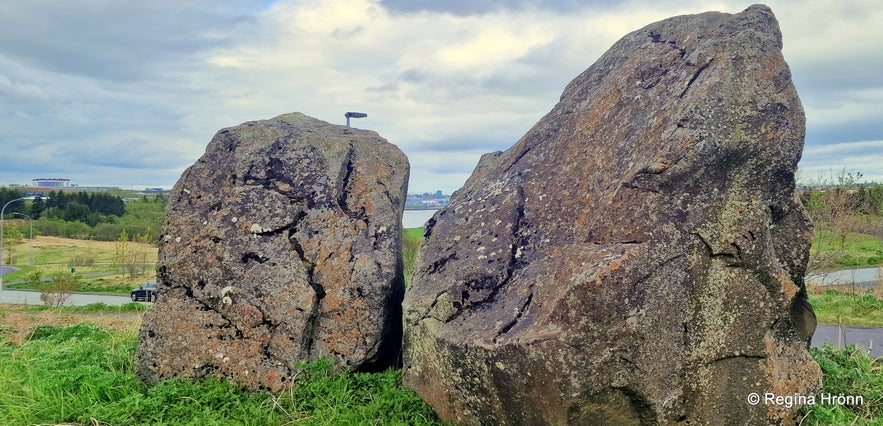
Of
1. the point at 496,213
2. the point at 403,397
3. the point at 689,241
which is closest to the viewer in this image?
the point at 689,241

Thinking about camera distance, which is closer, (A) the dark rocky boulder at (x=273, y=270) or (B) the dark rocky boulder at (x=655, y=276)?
(B) the dark rocky boulder at (x=655, y=276)

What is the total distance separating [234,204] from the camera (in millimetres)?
6633

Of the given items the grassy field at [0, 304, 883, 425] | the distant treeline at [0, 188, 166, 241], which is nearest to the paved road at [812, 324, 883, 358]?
Result: the grassy field at [0, 304, 883, 425]

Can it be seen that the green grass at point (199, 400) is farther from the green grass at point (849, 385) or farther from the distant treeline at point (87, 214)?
the distant treeline at point (87, 214)

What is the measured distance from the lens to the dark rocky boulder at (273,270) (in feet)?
20.2

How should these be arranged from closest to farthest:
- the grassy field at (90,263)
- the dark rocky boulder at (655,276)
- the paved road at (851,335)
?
1. the dark rocky boulder at (655,276)
2. the paved road at (851,335)
3. the grassy field at (90,263)

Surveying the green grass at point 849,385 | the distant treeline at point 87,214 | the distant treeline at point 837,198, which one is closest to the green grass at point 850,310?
the distant treeline at point 837,198

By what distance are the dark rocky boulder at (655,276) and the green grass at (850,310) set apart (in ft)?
34.2

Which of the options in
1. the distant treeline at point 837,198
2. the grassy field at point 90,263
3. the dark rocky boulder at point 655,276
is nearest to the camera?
the dark rocky boulder at point 655,276

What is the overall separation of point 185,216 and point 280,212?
38.7 inches

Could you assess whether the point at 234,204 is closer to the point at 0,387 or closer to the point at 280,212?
the point at 280,212

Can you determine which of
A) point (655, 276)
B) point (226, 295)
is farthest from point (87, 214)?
point (655, 276)

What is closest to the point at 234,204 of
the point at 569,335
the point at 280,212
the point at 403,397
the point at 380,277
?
the point at 280,212

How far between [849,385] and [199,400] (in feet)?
19.6
